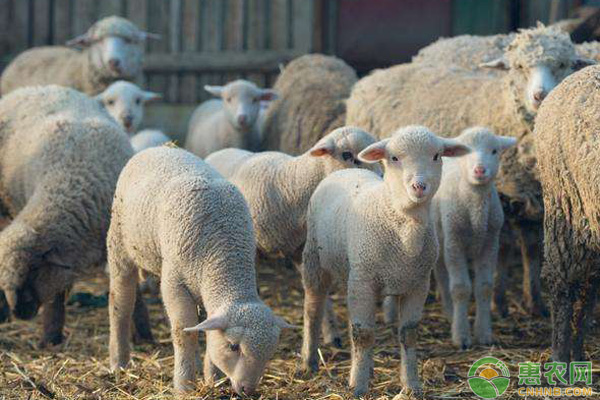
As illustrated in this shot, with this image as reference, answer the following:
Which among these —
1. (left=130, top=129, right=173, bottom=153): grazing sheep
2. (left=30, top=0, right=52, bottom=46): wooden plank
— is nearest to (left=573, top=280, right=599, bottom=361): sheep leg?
(left=130, top=129, right=173, bottom=153): grazing sheep

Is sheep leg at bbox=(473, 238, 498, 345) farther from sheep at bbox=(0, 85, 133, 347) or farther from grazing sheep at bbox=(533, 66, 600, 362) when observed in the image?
sheep at bbox=(0, 85, 133, 347)

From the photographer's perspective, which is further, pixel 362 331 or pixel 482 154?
pixel 482 154

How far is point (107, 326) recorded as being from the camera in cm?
729

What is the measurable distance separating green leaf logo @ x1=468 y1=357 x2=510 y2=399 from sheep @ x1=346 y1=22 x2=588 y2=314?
5.59 feet

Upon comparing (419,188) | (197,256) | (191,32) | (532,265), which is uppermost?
(191,32)

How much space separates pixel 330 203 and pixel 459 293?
1.25 meters

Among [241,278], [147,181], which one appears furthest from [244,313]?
[147,181]

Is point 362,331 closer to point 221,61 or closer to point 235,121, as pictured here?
point 235,121

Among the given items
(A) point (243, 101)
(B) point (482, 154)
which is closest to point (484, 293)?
(B) point (482, 154)

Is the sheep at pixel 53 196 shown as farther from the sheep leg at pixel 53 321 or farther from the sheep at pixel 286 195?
the sheep at pixel 286 195

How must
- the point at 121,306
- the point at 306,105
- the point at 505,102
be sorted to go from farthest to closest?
the point at 306,105
the point at 505,102
the point at 121,306

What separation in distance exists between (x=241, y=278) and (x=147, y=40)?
748cm

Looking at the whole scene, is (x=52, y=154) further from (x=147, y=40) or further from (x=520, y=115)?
(x=147, y=40)

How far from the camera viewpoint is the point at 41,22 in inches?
485
